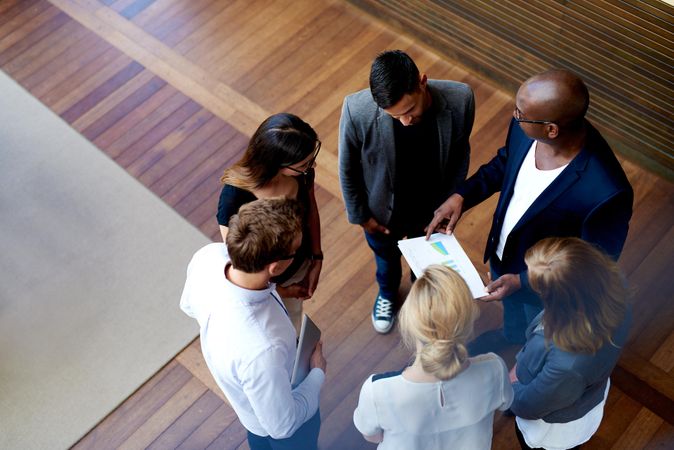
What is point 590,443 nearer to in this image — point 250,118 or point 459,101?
point 459,101

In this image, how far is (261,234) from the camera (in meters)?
2.18

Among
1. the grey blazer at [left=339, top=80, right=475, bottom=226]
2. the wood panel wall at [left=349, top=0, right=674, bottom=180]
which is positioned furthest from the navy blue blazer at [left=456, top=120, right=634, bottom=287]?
the wood panel wall at [left=349, top=0, right=674, bottom=180]

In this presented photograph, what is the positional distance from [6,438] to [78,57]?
279 cm

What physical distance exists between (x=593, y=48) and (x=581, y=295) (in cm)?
226

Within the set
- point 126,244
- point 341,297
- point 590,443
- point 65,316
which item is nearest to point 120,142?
point 126,244

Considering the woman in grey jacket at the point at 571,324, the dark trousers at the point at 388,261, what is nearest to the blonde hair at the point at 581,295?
the woman in grey jacket at the point at 571,324

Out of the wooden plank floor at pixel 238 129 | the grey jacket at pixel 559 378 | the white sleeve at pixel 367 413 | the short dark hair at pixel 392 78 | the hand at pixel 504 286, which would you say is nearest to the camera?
the white sleeve at pixel 367 413

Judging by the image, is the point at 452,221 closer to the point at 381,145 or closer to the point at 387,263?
the point at 381,145

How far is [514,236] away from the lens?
8.96 ft

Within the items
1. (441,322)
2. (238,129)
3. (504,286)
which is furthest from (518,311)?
(238,129)

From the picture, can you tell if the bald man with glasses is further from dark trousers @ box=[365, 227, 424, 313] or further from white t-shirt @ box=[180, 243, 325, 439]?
white t-shirt @ box=[180, 243, 325, 439]

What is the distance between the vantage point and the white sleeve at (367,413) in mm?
2098

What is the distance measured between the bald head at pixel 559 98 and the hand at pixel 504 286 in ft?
2.22

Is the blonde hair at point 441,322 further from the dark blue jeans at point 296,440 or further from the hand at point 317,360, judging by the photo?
the dark blue jeans at point 296,440
